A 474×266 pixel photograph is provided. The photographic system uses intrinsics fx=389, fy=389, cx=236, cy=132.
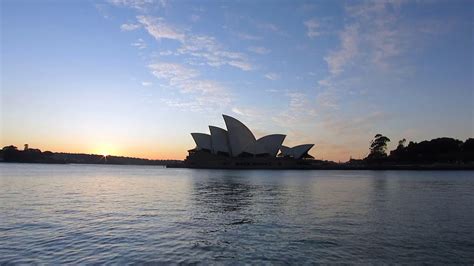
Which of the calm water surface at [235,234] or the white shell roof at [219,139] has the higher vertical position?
the white shell roof at [219,139]

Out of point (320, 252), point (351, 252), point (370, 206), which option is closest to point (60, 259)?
point (320, 252)

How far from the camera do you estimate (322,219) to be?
555 inches

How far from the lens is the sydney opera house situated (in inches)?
3789

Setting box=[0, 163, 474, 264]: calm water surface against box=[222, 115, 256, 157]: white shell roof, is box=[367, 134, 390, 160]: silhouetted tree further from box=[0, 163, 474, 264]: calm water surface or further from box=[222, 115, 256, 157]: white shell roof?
box=[0, 163, 474, 264]: calm water surface

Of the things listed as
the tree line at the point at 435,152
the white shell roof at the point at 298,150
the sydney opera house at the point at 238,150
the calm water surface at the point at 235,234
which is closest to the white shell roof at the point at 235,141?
the sydney opera house at the point at 238,150

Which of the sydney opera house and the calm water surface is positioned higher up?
the sydney opera house

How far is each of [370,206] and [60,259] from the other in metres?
14.3

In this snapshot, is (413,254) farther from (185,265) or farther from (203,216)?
(203,216)

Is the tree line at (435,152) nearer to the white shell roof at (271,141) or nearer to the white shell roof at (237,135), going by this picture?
the white shell roof at (271,141)

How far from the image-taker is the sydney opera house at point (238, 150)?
96.2m

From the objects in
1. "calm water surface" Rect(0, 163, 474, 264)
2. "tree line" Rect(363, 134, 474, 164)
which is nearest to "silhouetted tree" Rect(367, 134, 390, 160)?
"tree line" Rect(363, 134, 474, 164)

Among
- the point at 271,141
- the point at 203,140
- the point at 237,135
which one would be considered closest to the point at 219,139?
the point at 203,140

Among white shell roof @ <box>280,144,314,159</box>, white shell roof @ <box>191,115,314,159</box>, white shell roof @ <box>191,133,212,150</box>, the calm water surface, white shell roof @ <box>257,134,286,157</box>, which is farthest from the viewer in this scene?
white shell roof @ <box>280,144,314,159</box>

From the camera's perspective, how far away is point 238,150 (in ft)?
321
